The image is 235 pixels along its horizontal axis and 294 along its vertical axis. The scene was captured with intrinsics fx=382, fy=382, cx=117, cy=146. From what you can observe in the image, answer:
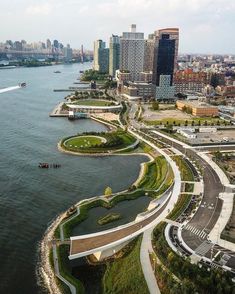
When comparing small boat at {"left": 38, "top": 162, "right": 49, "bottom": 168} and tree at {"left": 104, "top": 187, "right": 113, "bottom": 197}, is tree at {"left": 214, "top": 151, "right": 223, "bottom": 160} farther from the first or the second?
small boat at {"left": 38, "top": 162, "right": 49, "bottom": 168}

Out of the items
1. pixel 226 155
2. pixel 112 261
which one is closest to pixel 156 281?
pixel 112 261

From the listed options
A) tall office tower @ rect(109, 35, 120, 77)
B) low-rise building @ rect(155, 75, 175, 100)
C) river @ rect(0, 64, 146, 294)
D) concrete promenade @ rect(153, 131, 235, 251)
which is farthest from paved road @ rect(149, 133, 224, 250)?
tall office tower @ rect(109, 35, 120, 77)

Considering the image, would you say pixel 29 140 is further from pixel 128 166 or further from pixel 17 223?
pixel 17 223

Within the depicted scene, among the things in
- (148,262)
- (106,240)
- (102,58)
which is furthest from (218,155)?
(102,58)

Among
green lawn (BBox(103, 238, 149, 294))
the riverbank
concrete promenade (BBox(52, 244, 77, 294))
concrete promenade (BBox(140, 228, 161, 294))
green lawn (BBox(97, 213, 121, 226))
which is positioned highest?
concrete promenade (BBox(140, 228, 161, 294))

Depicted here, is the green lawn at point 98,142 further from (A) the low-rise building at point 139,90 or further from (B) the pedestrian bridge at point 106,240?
(A) the low-rise building at point 139,90
